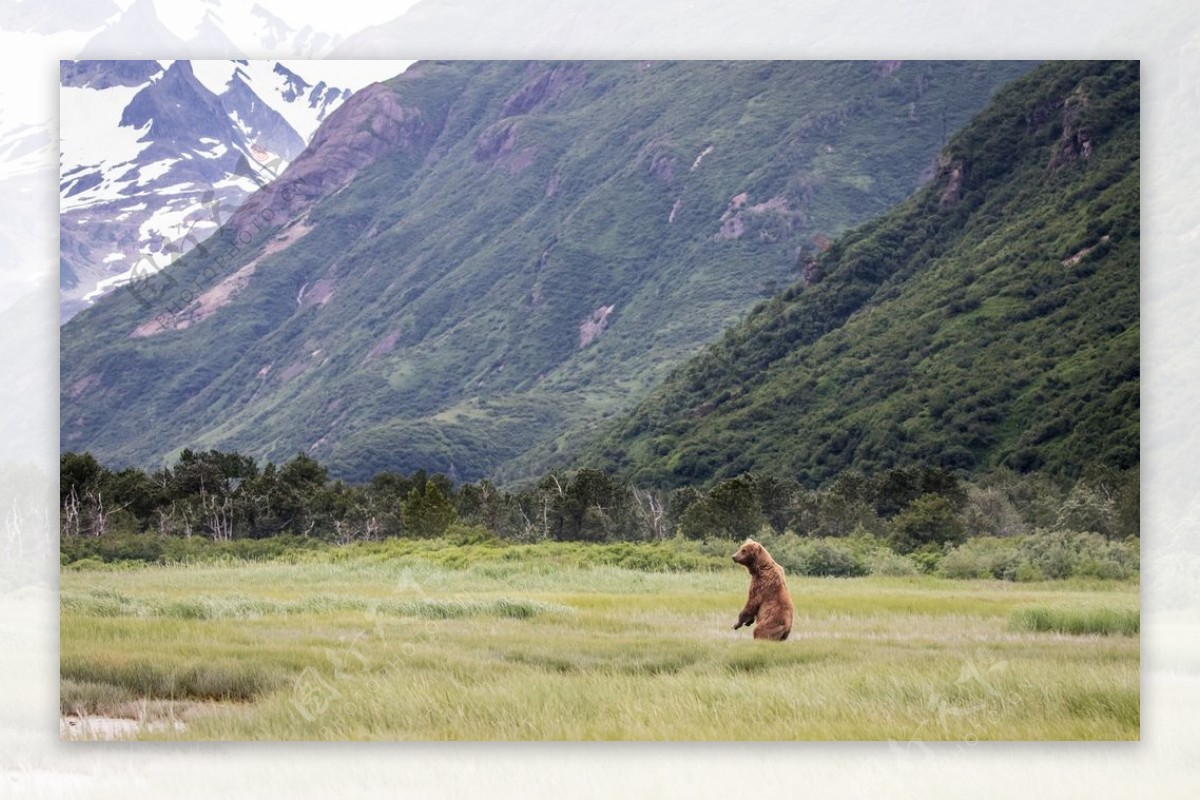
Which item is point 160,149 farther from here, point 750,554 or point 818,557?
point 818,557

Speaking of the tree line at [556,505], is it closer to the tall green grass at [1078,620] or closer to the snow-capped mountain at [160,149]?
the tall green grass at [1078,620]

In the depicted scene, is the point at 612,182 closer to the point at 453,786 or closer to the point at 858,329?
the point at 858,329

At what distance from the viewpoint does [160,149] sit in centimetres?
1490

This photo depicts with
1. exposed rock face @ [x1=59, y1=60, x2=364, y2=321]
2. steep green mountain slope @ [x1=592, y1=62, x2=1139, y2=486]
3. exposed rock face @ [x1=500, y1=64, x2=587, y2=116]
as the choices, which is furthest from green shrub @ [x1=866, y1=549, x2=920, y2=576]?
exposed rock face @ [x1=500, y1=64, x2=587, y2=116]

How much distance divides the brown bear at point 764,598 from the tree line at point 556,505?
2.88 metres

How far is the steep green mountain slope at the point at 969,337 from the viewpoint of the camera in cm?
1536

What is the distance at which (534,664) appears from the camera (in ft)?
38.3

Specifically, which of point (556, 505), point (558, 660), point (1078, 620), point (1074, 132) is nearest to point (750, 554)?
point (558, 660)

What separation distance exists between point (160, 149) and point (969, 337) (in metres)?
9.97

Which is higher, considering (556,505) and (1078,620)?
(556,505)

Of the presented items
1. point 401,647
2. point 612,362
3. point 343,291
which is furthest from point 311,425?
point 612,362

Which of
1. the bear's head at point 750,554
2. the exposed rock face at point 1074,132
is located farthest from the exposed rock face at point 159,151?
the exposed rock face at point 1074,132

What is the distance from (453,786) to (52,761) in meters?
3.35

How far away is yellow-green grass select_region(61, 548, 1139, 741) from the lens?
36.0ft
